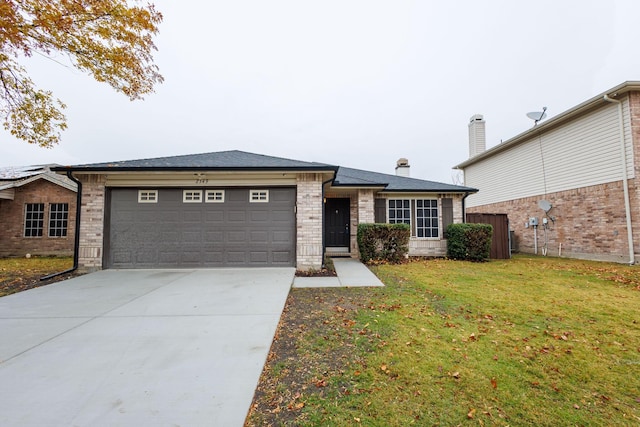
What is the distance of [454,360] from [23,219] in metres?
17.4

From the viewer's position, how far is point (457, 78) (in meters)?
14.2

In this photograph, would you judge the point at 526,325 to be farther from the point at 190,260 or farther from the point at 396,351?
the point at 190,260

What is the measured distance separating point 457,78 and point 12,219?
74.4 feet

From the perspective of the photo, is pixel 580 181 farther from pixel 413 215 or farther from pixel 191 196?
pixel 191 196

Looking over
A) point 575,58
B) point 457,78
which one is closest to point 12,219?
point 457,78

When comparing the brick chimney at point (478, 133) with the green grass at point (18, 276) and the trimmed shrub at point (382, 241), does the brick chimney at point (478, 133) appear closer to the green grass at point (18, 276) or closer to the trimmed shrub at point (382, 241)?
the trimmed shrub at point (382, 241)

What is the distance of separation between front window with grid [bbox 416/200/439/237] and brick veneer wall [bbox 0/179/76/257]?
1533cm

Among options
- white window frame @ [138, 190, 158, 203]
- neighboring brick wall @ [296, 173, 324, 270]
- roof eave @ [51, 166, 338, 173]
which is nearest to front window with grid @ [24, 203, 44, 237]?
roof eave @ [51, 166, 338, 173]

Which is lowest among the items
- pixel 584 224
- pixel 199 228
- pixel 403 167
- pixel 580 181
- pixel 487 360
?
pixel 487 360

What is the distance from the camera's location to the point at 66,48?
6.70 m

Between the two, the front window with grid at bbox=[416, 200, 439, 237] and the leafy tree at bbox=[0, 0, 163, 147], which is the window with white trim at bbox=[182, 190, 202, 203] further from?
the front window with grid at bbox=[416, 200, 439, 237]

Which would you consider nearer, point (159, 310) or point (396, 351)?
point (396, 351)

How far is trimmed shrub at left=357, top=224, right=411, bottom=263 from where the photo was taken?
931cm

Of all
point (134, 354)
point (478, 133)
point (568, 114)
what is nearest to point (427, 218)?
point (568, 114)
